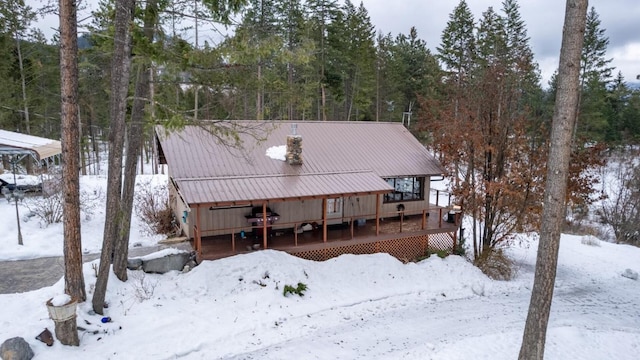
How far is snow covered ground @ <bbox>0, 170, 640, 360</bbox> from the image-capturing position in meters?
8.15

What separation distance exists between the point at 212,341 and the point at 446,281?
309 inches

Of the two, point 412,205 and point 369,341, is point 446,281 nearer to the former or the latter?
point 412,205

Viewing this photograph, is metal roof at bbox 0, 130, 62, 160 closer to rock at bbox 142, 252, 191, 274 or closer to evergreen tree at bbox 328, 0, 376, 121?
rock at bbox 142, 252, 191, 274

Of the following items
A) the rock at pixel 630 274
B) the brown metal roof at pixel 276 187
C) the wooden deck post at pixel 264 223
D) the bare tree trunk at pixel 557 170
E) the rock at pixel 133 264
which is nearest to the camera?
the bare tree trunk at pixel 557 170

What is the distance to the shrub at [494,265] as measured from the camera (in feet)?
45.4

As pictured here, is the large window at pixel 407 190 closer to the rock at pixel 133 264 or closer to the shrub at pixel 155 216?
the shrub at pixel 155 216

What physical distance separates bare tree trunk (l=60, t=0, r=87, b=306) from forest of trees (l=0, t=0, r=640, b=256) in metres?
0.58

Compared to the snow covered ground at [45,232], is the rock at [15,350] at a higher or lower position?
lower

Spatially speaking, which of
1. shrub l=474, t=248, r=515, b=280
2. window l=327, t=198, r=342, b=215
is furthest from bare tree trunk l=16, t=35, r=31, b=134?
shrub l=474, t=248, r=515, b=280

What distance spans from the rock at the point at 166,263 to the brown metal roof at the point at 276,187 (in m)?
1.80

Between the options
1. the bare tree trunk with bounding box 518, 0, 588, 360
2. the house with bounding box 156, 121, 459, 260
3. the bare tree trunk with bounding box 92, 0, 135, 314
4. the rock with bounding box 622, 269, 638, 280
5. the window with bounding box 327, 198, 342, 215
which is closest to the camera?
the bare tree trunk with bounding box 518, 0, 588, 360

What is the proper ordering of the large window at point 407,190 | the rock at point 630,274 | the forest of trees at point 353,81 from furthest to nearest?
the large window at point 407,190
the rock at point 630,274
the forest of trees at point 353,81

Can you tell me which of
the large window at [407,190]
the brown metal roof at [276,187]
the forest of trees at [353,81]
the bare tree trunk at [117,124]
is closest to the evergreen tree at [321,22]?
the forest of trees at [353,81]

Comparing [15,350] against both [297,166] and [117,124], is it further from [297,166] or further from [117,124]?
[297,166]
